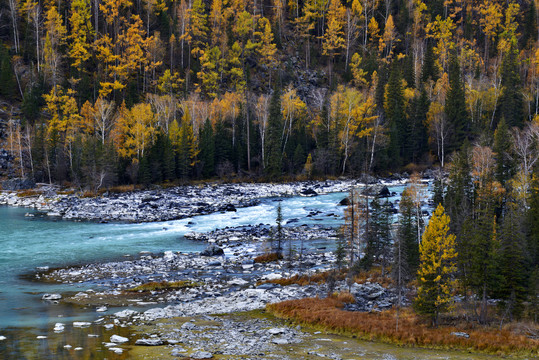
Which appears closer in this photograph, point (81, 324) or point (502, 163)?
point (81, 324)

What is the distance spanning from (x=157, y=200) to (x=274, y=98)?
2982 centimetres

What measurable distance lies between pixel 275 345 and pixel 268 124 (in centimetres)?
5933

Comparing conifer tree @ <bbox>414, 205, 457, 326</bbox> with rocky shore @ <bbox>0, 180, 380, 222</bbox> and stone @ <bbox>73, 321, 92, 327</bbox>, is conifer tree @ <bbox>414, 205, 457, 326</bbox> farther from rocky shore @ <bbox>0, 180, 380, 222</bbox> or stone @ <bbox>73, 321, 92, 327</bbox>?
rocky shore @ <bbox>0, 180, 380, 222</bbox>

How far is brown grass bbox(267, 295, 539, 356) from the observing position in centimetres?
1738

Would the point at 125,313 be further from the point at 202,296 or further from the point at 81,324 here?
the point at 202,296

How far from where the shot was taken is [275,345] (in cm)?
1667

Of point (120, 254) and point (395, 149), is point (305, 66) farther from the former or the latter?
point (120, 254)

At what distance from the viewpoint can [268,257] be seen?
31.7m

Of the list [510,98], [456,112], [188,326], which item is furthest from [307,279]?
[510,98]

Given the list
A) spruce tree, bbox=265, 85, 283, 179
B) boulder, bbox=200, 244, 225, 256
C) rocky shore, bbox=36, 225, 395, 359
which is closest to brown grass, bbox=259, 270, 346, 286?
rocky shore, bbox=36, 225, 395, 359

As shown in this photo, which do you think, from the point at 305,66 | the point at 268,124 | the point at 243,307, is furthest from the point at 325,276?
the point at 305,66

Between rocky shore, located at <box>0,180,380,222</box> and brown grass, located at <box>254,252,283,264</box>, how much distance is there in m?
14.4

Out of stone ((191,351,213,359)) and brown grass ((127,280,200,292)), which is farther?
brown grass ((127,280,200,292))

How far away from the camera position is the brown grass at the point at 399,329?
1738 centimetres
